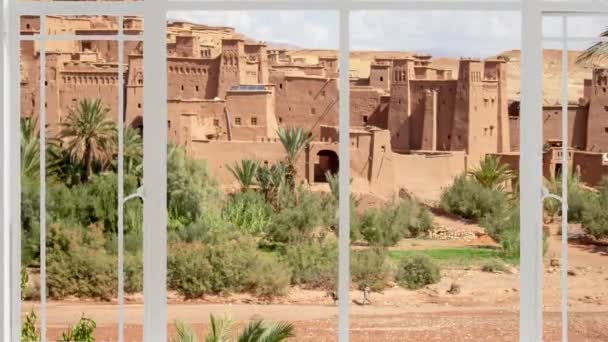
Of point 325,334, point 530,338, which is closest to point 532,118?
point 530,338

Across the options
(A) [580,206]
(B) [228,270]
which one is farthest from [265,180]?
(A) [580,206]

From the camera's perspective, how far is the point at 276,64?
→ 1206 inches

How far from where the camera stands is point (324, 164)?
27.9 meters

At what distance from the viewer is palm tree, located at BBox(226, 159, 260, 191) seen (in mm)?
26844

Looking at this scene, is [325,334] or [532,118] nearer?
[532,118]

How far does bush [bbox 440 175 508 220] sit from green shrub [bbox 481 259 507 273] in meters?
1.64

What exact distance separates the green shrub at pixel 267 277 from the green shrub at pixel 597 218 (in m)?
7.98

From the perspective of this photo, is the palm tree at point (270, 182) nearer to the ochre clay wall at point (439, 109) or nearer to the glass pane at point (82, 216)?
the glass pane at point (82, 216)

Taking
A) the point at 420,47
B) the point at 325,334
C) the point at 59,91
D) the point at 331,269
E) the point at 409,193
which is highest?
the point at 420,47

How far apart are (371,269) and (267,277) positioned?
2951 mm

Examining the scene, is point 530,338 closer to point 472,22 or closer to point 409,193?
point 409,193

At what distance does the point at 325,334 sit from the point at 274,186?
451 centimetres

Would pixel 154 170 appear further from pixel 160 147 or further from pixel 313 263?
pixel 313 263

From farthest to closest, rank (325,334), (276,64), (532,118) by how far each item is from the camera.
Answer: (276,64) < (325,334) < (532,118)
